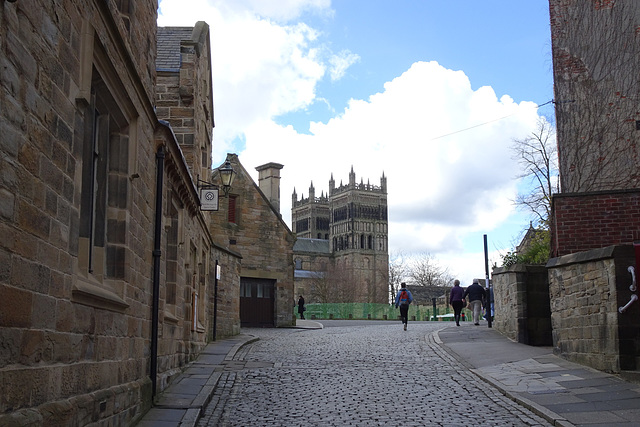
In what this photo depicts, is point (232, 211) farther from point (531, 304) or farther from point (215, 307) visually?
point (531, 304)

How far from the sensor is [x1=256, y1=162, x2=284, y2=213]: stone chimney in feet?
141

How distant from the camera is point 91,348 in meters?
6.26

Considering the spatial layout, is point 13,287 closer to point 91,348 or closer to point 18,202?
point 18,202

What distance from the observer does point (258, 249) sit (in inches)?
1321

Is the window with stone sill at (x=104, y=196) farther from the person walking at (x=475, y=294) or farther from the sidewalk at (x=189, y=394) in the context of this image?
the person walking at (x=475, y=294)

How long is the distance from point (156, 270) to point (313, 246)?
478 ft

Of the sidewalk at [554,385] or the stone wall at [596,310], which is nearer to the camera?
the sidewalk at [554,385]

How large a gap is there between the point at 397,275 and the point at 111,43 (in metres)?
105

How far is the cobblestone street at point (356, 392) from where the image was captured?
8945 mm

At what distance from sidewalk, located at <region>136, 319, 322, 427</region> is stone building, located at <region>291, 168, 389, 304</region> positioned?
12222 centimetres

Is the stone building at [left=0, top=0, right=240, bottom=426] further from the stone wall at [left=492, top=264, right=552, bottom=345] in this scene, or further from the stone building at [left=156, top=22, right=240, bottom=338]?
the stone wall at [left=492, top=264, right=552, bottom=345]

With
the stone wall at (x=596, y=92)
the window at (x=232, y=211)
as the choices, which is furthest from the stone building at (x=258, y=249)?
the stone wall at (x=596, y=92)

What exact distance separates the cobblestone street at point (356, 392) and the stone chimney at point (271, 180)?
2541cm

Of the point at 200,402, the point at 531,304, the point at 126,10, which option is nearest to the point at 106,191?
the point at 126,10
